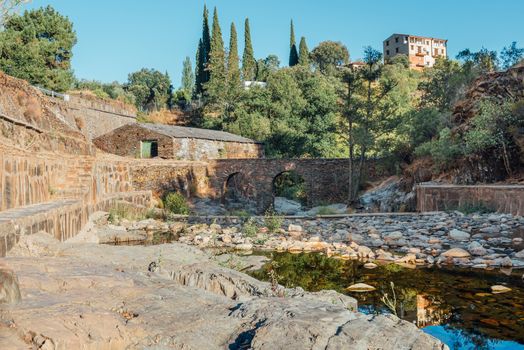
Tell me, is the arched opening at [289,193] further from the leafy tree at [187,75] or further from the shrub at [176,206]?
the leafy tree at [187,75]

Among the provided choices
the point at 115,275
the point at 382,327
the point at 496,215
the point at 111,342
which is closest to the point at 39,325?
the point at 111,342

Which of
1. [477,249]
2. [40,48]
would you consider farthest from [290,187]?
[477,249]

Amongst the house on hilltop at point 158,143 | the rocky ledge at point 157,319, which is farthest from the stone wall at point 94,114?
the rocky ledge at point 157,319

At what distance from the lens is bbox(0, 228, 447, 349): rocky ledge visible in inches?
99.0

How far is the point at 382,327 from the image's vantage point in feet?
8.98

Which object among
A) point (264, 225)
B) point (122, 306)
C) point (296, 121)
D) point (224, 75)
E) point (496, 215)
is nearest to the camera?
point (122, 306)

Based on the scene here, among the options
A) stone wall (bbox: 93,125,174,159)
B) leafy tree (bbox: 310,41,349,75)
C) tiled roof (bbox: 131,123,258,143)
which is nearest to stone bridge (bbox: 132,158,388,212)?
stone wall (bbox: 93,125,174,159)

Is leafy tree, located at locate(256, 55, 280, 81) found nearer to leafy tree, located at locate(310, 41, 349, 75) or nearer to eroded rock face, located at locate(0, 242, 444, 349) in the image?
leafy tree, located at locate(310, 41, 349, 75)

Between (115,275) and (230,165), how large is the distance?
24287 mm

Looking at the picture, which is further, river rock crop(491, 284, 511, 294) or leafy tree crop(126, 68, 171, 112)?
leafy tree crop(126, 68, 171, 112)

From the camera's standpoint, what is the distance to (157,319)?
9.71ft

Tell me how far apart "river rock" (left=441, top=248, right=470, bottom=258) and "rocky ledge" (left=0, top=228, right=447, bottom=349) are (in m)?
6.29

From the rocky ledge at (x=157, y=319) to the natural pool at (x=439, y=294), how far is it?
8.56 ft

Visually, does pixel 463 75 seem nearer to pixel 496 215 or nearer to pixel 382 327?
pixel 496 215
